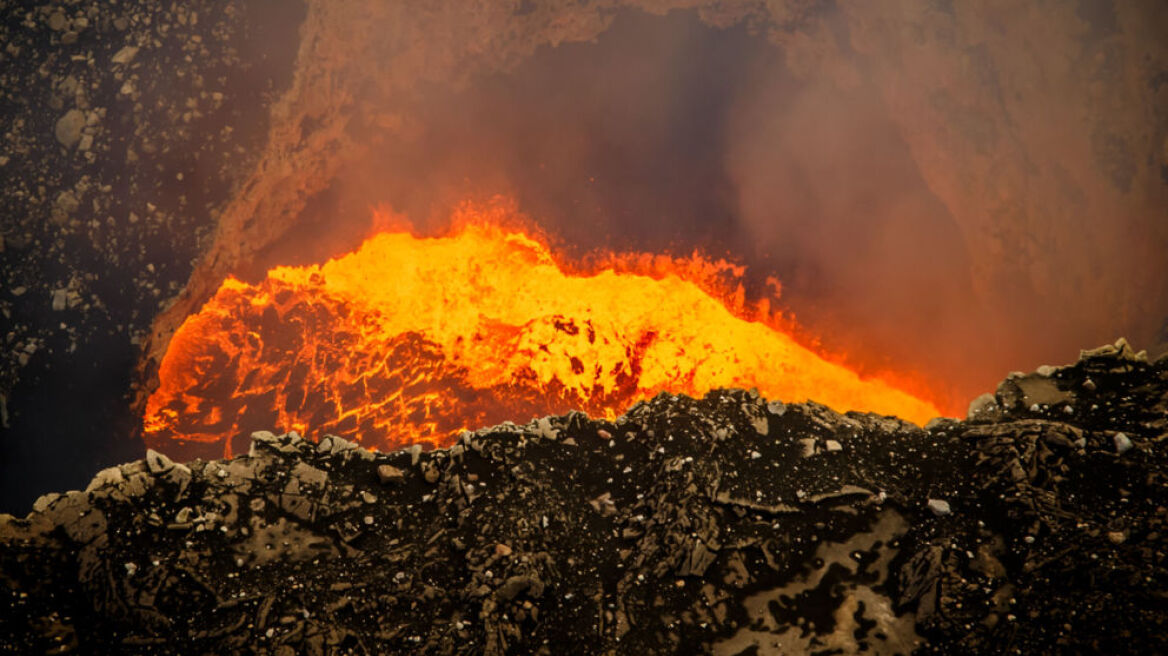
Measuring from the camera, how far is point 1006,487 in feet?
13.5

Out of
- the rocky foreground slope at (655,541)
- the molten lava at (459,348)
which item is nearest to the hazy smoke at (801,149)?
the molten lava at (459,348)

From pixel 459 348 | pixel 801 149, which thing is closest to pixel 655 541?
pixel 459 348

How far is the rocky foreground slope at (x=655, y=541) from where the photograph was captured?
369 cm

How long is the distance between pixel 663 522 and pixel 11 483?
865 centimetres

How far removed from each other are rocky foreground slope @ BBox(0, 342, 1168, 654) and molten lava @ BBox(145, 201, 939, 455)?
15.5ft

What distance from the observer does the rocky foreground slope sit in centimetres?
369

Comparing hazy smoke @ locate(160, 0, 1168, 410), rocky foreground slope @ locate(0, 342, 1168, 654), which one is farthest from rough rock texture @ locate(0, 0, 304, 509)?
Answer: rocky foreground slope @ locate(0, 342, 1168, 654)

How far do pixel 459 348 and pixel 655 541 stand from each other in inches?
241

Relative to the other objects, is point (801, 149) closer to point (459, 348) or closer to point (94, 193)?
point (459, 348)

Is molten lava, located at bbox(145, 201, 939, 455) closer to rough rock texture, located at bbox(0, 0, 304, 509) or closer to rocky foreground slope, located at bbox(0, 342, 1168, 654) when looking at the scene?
rough rock texture, located at bbox(0, 0, 304, 509)

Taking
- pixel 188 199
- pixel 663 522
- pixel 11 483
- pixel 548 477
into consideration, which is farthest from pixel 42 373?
pixel 663 522

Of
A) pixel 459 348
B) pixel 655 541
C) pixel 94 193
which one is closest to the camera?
pixel 655 541

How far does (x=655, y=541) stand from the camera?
4273 millimetres

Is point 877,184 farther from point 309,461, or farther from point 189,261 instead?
point 189,261
